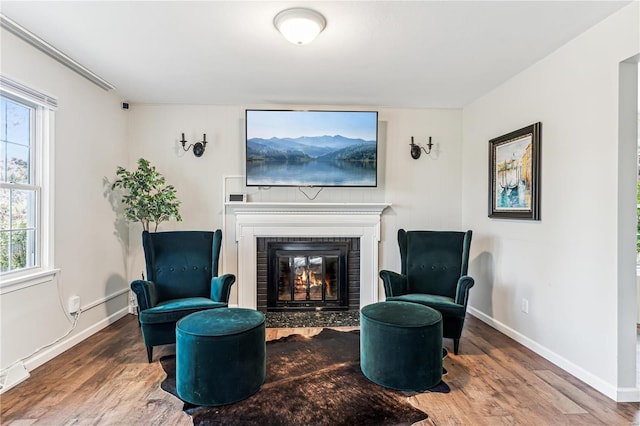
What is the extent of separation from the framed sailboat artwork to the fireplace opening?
1.70m

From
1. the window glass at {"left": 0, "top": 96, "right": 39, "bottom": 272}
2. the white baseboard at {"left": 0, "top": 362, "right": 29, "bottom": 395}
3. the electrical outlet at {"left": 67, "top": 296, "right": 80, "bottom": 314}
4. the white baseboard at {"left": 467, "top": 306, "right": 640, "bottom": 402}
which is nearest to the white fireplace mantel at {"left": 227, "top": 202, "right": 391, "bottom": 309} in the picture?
the white baseboard at {"left": 467, "top": 306, "right": 640, "bottom": 402}

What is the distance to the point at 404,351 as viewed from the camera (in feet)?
7.25

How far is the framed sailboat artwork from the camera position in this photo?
2842mm

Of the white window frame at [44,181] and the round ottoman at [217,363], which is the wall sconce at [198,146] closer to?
the white window frame at [44,181]

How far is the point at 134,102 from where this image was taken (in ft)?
12.8

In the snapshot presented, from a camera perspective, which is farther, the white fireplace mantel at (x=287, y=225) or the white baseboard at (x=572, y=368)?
the white fireplace mantel at (x=287, y=225)

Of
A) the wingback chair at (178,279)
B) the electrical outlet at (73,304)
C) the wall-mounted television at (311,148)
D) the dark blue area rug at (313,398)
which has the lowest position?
the dark blue area rug at (313,398)

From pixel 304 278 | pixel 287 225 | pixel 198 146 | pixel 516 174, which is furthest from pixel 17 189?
pixel 516 174

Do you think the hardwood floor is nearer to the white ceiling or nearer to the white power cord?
the white power cord

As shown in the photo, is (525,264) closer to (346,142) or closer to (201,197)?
(346,142)

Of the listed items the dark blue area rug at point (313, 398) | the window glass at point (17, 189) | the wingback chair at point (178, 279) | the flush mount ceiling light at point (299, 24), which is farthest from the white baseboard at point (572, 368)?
the window glass at point (17, 189)

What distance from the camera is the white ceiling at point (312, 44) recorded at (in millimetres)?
2107

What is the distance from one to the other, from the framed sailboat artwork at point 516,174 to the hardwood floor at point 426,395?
1.25m

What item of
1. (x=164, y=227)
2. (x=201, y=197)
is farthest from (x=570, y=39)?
(x=164, y=227)
